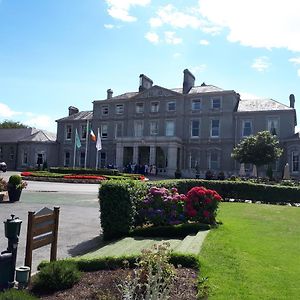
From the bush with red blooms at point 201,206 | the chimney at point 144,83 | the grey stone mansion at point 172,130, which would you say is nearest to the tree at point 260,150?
the grey stone mansion at point 172,130

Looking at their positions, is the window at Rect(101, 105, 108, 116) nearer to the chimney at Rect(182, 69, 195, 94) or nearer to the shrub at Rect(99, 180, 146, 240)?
the chimney at Rect(182, 69, 195, 94)

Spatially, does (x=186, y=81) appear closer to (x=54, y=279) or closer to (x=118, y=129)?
(x=118, y=129)

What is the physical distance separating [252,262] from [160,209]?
488cm

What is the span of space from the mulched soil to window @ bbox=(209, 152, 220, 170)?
4380 centimetres

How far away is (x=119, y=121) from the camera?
56.8 meters

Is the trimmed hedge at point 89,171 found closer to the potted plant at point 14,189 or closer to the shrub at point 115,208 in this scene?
the potted plant at point 14,189

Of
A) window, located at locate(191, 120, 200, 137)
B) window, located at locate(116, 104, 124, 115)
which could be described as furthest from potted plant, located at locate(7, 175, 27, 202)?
window, located at locate(116, 104, 124, 115)

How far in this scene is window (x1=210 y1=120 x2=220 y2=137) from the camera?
164 feet

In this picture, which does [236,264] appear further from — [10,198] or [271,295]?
[10,198]

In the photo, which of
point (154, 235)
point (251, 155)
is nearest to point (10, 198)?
point (154, 235)

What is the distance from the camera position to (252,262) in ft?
22.5

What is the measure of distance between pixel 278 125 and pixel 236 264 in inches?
1655

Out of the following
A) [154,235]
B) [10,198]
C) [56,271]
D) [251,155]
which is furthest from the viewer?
[251,155]

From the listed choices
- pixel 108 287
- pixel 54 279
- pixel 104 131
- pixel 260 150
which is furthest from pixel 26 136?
pixel 108 287
